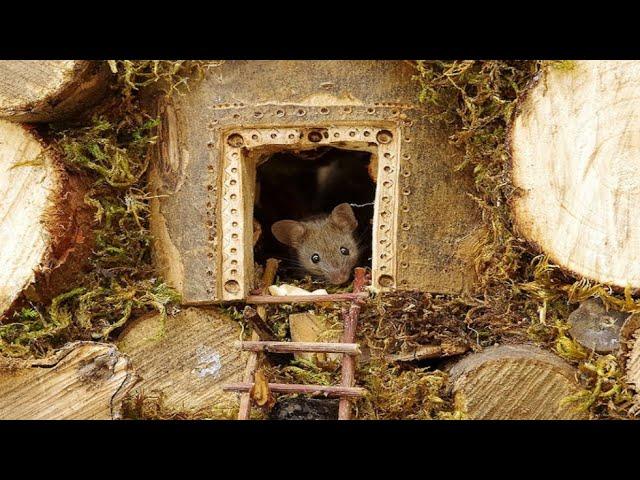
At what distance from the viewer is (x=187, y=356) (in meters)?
3.99

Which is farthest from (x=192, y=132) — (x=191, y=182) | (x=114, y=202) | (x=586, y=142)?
(x=586, y=142)

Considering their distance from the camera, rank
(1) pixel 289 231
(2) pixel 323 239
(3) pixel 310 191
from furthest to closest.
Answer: (3) pixel 310 191
(1) pixel 289 231
(2) pixel 323 239

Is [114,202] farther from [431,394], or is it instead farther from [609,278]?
[609,278]

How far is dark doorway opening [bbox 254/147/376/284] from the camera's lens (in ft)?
18.8

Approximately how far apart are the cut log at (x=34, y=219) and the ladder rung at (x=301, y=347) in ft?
2.97

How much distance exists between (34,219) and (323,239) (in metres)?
2.04

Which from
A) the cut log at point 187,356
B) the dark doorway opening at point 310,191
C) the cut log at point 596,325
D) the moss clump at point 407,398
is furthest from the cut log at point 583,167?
the dark doorway opening at point 310,191

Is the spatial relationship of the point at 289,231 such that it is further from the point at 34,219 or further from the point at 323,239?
the point at 34,219

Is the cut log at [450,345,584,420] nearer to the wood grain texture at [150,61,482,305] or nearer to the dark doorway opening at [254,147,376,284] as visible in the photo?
the wood grain texture at [150,61,482,305]

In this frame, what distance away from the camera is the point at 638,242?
3438 mm

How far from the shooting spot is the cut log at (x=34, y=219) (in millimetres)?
3789

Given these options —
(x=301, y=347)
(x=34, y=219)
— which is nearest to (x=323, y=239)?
(x=301, y=347)

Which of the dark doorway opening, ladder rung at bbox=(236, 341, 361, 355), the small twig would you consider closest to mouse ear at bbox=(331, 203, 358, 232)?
the dark doorway opening

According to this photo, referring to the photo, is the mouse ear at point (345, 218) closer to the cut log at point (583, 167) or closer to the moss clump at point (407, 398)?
the moss clump at point (407, 398)
